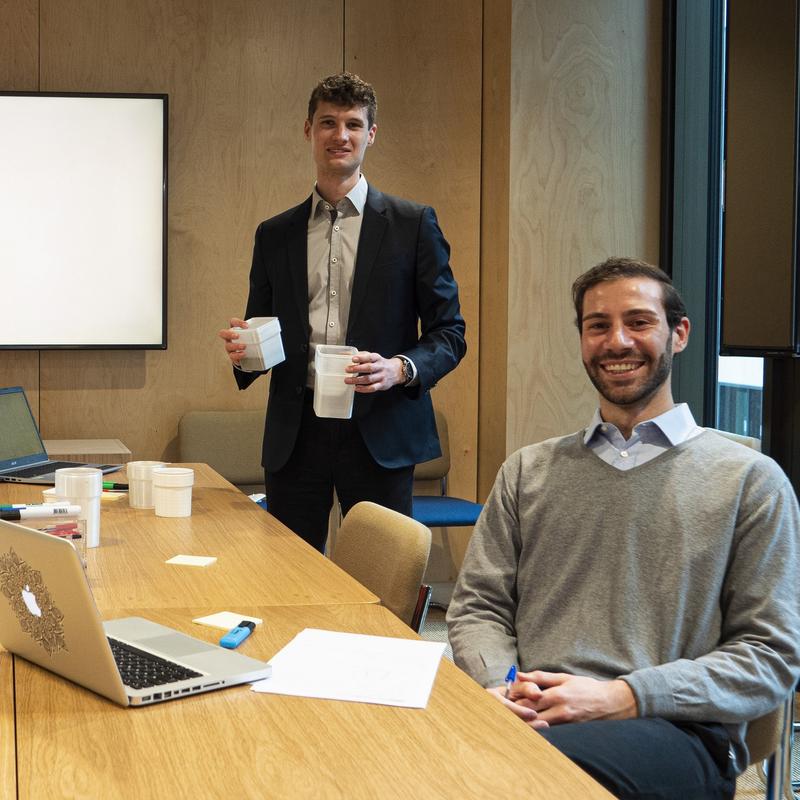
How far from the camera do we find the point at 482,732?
1.25 meters

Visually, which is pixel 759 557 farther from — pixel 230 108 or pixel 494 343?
pixel 230 108

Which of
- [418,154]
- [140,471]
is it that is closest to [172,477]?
[140,471]

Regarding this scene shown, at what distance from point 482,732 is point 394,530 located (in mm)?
913

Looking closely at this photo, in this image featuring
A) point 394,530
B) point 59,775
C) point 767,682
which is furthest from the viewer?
point 394,530

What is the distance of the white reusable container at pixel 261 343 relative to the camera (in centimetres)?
267

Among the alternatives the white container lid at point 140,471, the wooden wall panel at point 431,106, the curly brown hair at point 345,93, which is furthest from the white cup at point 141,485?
the wooden wall panel at point 431,106

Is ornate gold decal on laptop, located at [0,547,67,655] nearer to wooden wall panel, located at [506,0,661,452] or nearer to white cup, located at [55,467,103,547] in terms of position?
white cup, located at [55,467,103,547]

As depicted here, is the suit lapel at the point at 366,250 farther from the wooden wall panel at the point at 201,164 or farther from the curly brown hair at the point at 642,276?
the wooden wall panel at the point at 201,164

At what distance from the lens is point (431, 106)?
4957 mm

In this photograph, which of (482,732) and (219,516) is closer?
(482,732)

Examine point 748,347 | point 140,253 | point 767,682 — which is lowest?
point 767,682

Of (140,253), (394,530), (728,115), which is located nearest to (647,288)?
(394,530)

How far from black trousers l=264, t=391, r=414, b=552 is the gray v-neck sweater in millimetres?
982

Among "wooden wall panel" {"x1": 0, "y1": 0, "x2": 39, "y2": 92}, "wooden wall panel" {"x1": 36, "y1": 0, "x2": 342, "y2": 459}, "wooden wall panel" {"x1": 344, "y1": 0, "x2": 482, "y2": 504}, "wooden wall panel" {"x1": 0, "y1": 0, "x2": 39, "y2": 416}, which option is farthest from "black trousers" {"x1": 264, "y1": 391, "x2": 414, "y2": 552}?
"wooden wall panel" {"x1": 0, "y1": 0, "x2": 39, "y2": 92}
